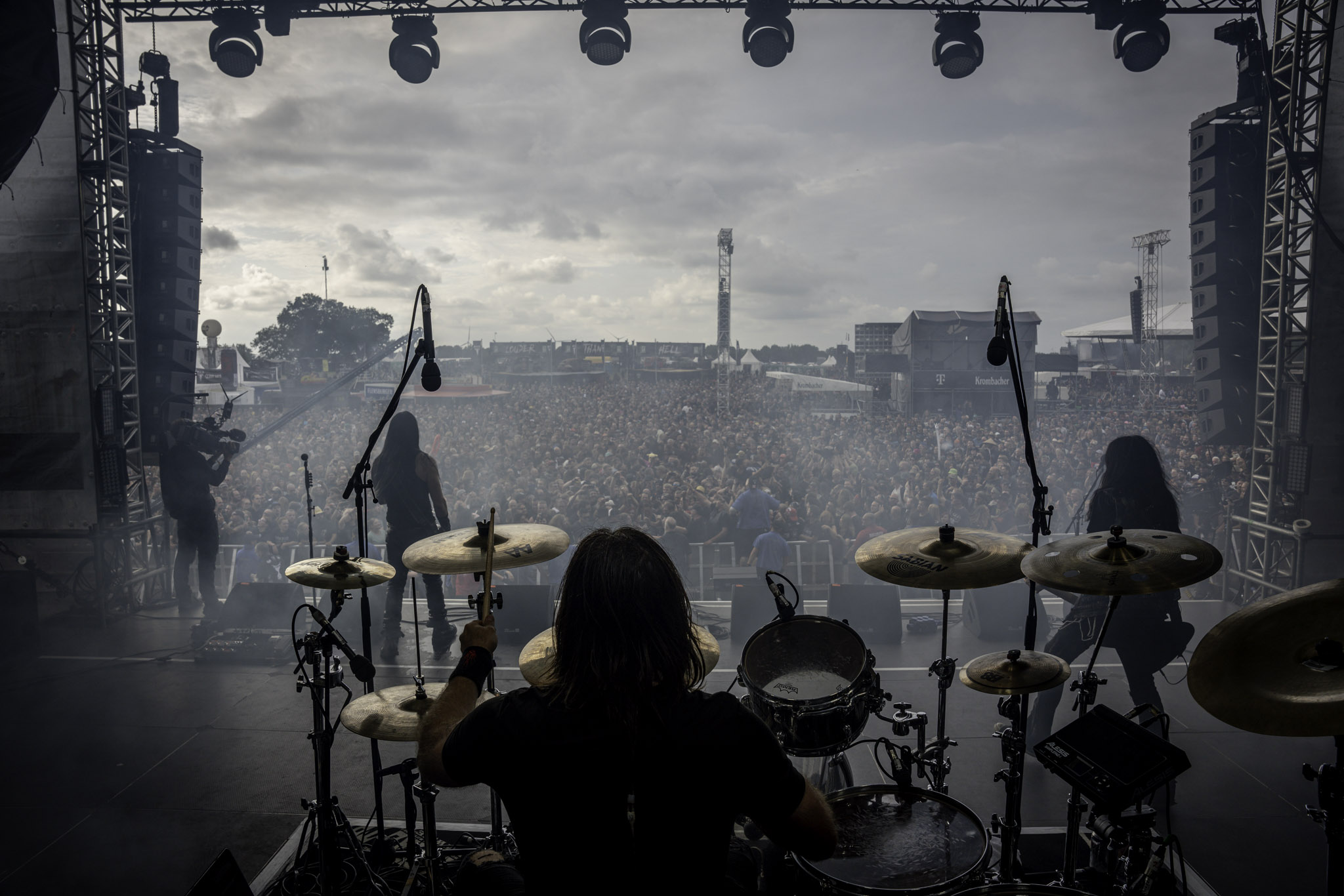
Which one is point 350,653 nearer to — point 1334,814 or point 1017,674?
point 1017,674

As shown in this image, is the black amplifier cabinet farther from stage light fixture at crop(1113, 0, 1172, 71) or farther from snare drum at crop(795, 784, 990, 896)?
stage light fixture at crop(1113, 0, 1172, 71)

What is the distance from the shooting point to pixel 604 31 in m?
6.04

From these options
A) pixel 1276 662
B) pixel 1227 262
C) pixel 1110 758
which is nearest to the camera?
pixel 1276 662

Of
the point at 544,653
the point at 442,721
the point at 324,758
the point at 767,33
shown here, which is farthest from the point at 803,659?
the point at 767,33

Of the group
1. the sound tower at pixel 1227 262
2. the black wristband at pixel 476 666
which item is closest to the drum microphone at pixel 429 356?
the black wristband at pixel 476 666

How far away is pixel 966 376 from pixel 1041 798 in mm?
13975

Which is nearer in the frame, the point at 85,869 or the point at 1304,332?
the point at 85,869

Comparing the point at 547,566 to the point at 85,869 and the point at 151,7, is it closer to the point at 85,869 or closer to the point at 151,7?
the point at 85,869

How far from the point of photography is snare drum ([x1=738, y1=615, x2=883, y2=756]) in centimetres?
237

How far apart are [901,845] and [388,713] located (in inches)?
68.0

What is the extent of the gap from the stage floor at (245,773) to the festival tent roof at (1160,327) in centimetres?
1716

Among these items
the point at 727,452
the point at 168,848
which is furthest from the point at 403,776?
the point at 727,452

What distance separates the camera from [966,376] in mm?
16312

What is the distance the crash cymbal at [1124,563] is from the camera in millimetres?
2303
